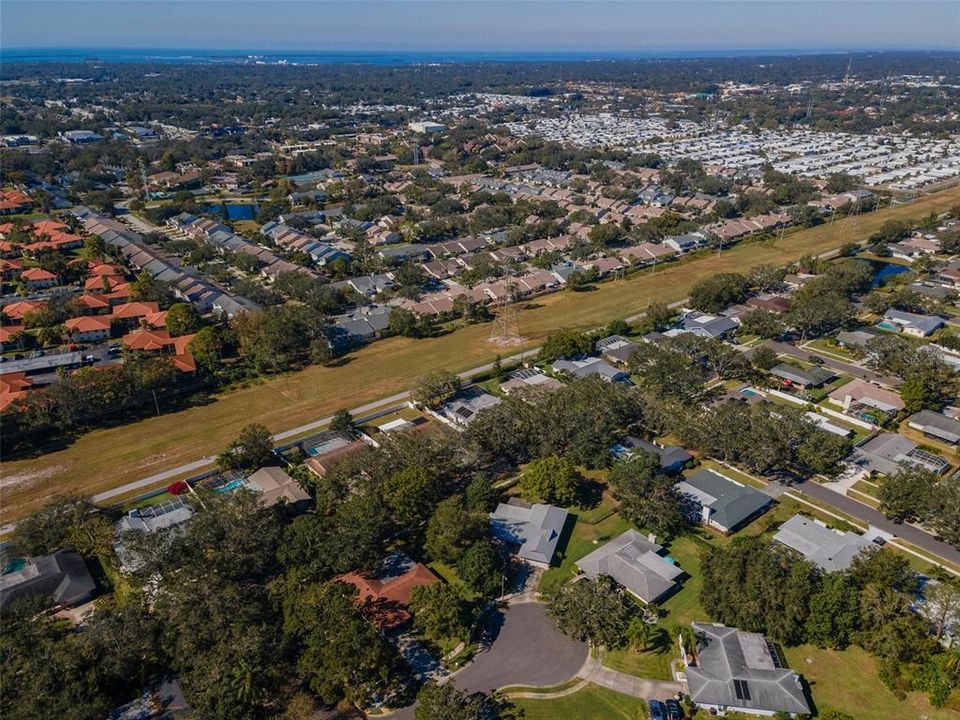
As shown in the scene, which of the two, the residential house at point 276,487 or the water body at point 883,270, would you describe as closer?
the residential house at point 276,487

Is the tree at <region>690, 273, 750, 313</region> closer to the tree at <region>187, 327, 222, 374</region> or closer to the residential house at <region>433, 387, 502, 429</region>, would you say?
the residential house at <region>433, 387, 502, 429</region>

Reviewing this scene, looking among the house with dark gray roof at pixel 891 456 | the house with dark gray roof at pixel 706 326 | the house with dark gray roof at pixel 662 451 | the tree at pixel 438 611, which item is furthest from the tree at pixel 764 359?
the tree at pixel 438 611

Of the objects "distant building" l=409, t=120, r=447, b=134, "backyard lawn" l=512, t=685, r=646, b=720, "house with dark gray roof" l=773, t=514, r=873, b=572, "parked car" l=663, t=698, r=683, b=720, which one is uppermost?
"distant building" l=409, t=120, r=447, b=134

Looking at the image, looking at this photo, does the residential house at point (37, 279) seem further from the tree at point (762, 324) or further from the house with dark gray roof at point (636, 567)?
the tree at point (762, 324)

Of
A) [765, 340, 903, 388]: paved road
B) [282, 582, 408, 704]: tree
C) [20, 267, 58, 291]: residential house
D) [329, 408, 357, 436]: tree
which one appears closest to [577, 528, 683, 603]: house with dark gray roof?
[282, 582, 408, 704]: tree

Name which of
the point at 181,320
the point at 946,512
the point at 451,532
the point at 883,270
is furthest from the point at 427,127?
the point at 946,512

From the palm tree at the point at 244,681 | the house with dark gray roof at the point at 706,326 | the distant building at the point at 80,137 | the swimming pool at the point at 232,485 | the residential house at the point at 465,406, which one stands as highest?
the distant building at the point at 80,137
